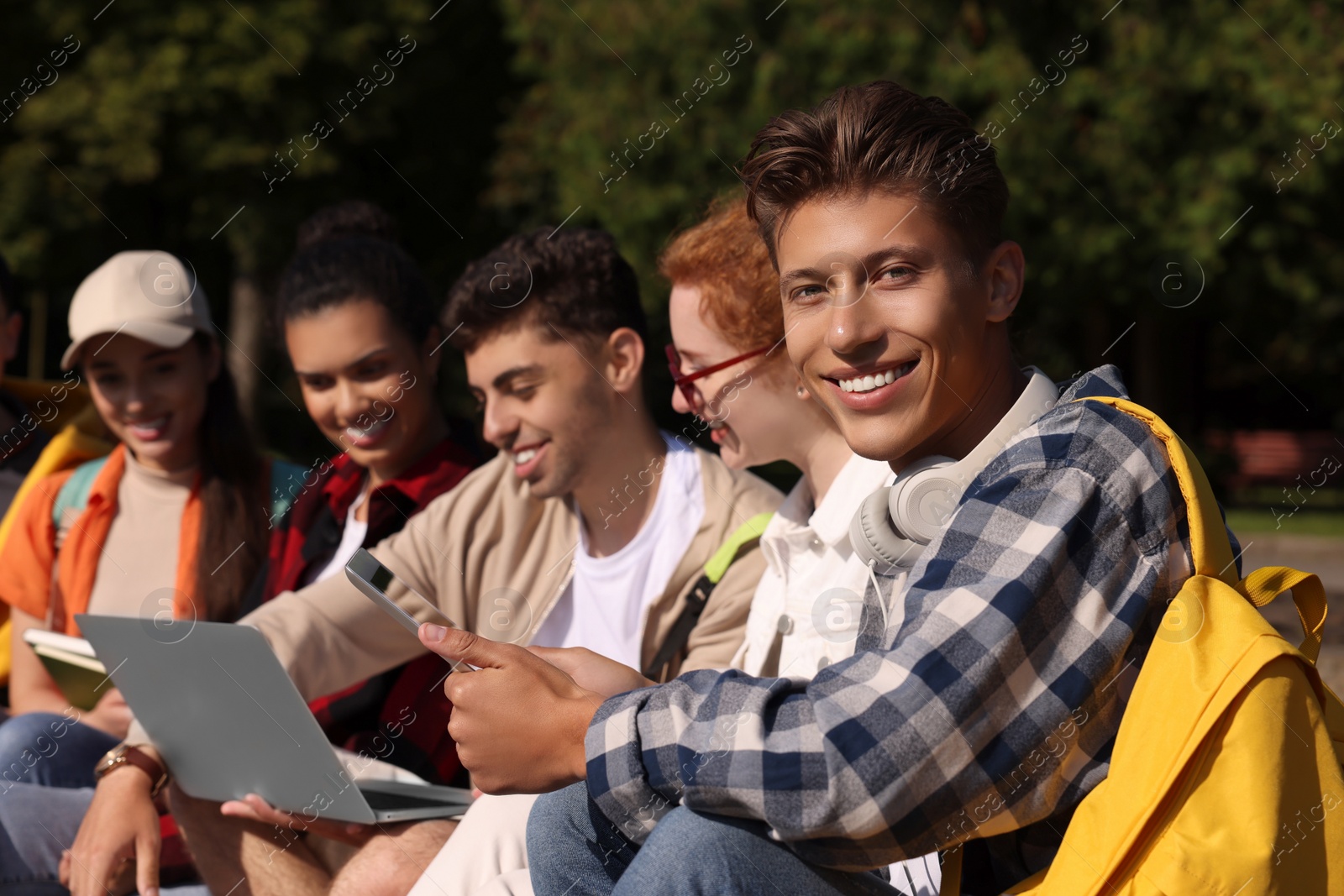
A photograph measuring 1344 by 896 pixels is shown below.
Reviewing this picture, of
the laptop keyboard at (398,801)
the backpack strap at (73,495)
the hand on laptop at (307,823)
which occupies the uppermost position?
the backpack strap at (73,495)

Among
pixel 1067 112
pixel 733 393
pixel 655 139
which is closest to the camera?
pixel 733 393

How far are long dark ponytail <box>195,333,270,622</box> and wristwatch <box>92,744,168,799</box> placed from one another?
94cm

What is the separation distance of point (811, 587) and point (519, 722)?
2.97 feet

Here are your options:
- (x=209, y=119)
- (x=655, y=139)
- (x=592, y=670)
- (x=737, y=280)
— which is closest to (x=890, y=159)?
(x=592, y=670)

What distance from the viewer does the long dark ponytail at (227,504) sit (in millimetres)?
3777

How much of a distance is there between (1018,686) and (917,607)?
0.47 feet

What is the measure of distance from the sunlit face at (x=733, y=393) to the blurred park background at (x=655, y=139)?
22.3 ft

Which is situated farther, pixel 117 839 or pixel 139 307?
pixel 139 307

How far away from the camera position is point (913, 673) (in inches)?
59.1

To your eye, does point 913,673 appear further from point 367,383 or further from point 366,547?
point 367,383

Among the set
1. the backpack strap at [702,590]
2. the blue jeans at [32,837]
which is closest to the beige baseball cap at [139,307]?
the blue jeans at [32,837]

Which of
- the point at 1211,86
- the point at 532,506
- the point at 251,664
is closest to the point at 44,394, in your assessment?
the point at 532,506

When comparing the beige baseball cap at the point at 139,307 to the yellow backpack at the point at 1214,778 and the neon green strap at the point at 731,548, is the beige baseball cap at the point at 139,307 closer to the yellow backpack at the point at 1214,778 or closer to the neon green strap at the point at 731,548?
the neon green strap at the point at 731,548

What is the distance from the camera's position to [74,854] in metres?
2.72
